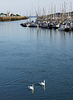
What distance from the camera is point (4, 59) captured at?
27.0 meters

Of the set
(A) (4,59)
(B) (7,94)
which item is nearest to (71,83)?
(B) (7,94)

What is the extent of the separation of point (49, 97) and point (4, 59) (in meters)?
12.3

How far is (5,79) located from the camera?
19.2 metres

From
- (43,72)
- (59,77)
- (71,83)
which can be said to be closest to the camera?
(71,83)

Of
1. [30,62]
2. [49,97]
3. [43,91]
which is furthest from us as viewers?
[30,62]

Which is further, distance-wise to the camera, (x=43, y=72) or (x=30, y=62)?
(x=30, y=62)

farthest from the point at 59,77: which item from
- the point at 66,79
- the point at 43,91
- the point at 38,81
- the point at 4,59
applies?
the point at 4,59

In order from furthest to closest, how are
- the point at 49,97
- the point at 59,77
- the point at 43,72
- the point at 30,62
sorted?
the point at 30,62
the point at 43,72
the point at 59,77
the point at 49,97

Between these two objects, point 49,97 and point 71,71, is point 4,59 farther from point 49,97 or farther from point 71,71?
point 49,97

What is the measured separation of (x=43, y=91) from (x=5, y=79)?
3.91 m

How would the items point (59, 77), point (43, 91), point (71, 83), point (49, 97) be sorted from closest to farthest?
point (49, 97) < point (43, 91) < point (71, 83) < point (59, 77)

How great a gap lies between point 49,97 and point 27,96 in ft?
4.88

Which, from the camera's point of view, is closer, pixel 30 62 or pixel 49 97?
pixel 49 97

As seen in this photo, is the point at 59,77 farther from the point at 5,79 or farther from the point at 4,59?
the point at 4,59
